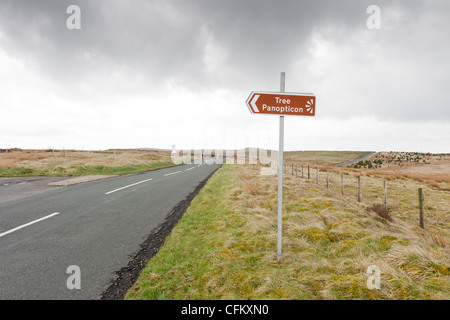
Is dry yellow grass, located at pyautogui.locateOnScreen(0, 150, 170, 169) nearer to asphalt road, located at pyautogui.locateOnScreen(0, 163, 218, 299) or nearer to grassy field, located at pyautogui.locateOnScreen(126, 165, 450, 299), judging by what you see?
asphalt road, located at pyautogui.locateOnScreen(0, 163, 218, 299)

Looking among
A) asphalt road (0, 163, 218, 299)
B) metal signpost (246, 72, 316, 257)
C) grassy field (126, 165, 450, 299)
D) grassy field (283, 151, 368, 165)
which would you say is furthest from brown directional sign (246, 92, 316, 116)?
grassy field (283, 151, 368, 165)

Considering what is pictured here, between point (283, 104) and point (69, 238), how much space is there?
19.7ft

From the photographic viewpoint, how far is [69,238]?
4.97 metres

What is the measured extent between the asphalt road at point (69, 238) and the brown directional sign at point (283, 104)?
4.01 meters

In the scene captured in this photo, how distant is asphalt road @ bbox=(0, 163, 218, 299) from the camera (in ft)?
10.7

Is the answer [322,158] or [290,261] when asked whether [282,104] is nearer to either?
[290,261]

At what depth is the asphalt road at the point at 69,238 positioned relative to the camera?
10.7ft

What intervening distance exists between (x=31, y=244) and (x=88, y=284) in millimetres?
2676

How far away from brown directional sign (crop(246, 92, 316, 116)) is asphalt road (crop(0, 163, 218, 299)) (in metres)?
4.01

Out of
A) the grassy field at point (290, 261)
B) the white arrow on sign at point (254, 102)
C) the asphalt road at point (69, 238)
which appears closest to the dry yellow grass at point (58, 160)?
the asphalt road at point (69, 238)

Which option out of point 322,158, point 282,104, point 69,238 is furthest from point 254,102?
point 322,158

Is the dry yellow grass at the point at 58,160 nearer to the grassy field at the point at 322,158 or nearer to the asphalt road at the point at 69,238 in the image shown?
the asphalt road at the point at 69,238

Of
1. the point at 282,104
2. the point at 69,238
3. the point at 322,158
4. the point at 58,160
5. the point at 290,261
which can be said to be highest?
the point at 282,104
